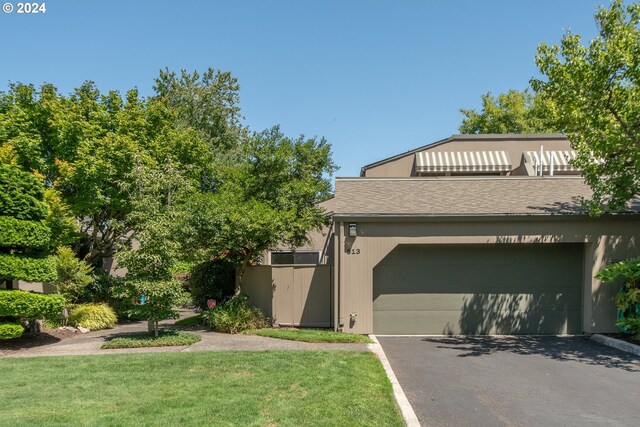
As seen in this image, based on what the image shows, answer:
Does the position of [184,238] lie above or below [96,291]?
above

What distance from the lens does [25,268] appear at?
1095 centimetres

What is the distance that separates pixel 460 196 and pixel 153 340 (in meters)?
9.11

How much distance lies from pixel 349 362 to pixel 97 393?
13.6 feet

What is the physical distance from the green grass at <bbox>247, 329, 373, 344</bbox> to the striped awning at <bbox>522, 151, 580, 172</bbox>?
1159cm

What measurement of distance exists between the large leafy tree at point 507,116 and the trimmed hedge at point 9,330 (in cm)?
3490

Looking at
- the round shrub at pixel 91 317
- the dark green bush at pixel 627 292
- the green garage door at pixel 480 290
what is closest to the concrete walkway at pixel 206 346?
the round shrub at pixel 91 317

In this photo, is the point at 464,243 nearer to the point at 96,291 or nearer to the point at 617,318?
the point at 617,318

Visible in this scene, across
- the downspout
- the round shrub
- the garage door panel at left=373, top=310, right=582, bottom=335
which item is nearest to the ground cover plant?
the round shrub

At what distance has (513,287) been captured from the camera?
40.3 ft

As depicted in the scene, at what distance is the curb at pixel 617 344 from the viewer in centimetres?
978

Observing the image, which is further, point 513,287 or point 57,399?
point 513,287

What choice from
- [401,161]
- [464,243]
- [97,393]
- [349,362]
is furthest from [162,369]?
[401,161]

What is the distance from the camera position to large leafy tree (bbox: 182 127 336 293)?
12.1 m

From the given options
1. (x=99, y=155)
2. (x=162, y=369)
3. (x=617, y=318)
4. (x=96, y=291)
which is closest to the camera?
(x=162, y=369)
